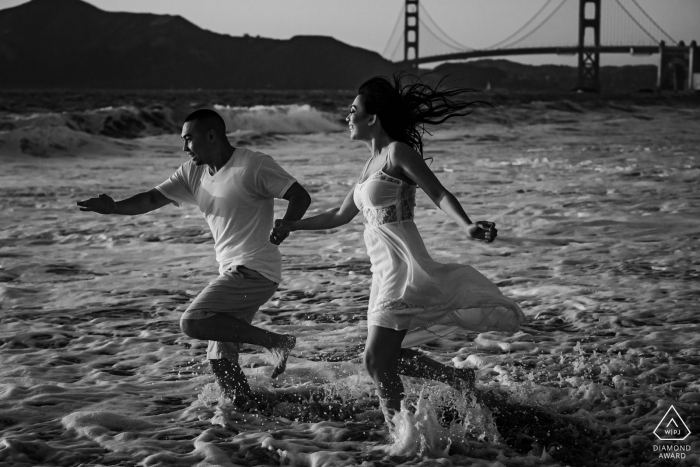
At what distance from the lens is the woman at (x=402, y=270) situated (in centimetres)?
281

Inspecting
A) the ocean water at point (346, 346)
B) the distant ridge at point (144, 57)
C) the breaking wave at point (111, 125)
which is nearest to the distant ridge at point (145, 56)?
the distant ridge at point (144, 57)

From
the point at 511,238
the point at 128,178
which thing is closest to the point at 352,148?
the point at 128,178

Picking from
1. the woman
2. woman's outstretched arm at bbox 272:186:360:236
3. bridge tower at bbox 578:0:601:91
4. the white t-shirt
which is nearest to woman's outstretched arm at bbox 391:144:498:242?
the woman

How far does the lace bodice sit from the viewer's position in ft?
9.50

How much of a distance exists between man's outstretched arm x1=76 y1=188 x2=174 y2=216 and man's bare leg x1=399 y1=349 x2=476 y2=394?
1.21 metres

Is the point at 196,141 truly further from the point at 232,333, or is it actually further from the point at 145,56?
the point at 145,56

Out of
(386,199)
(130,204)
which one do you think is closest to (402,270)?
(386,199)

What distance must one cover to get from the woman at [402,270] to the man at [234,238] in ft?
0.72

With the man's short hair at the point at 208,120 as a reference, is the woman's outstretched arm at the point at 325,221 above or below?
below

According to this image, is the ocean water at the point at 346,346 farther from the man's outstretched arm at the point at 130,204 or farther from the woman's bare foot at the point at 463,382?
the man's outstretched arm at the point at 130,204

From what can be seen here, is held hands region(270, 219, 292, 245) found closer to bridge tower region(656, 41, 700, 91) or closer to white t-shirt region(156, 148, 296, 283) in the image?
white t-shirt region(156, 148, 296, 283)

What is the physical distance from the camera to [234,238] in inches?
129

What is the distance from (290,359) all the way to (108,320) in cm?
128

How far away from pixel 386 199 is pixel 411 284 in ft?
1.04
